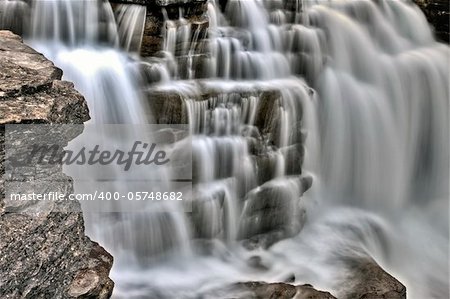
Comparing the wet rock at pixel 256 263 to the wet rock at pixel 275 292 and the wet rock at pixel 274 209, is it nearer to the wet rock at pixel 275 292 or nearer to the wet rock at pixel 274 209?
the wet rock at pixel 274 209

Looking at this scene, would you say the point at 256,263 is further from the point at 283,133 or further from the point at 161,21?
the point at 161,21

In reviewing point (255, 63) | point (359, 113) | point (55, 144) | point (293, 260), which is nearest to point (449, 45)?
point (359, 113)

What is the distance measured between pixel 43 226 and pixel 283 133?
3704 mm

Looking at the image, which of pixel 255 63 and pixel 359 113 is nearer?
pixel 255 63

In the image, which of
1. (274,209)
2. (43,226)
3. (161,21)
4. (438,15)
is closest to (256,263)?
(274,209)

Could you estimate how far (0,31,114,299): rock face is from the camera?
2939mm

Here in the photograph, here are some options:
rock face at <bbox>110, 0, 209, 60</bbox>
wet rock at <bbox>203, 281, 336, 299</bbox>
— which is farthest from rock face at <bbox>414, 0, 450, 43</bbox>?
wet rock at <bbox>203, 281, 336, 299</bbox>

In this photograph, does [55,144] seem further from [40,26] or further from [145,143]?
[40,26]

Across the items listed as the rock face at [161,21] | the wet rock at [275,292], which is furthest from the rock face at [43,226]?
the rock face at [161,21]

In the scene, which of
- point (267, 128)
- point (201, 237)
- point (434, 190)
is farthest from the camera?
point (434, 190)

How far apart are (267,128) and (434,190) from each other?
12.0 feet

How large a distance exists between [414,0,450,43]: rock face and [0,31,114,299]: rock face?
295 inches

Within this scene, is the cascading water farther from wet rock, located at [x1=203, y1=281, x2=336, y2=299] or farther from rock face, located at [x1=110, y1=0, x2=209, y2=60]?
wet rock, located at [x1=203, y1=281, x2=336, y2=299]

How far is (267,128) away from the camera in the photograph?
600 centimetres
